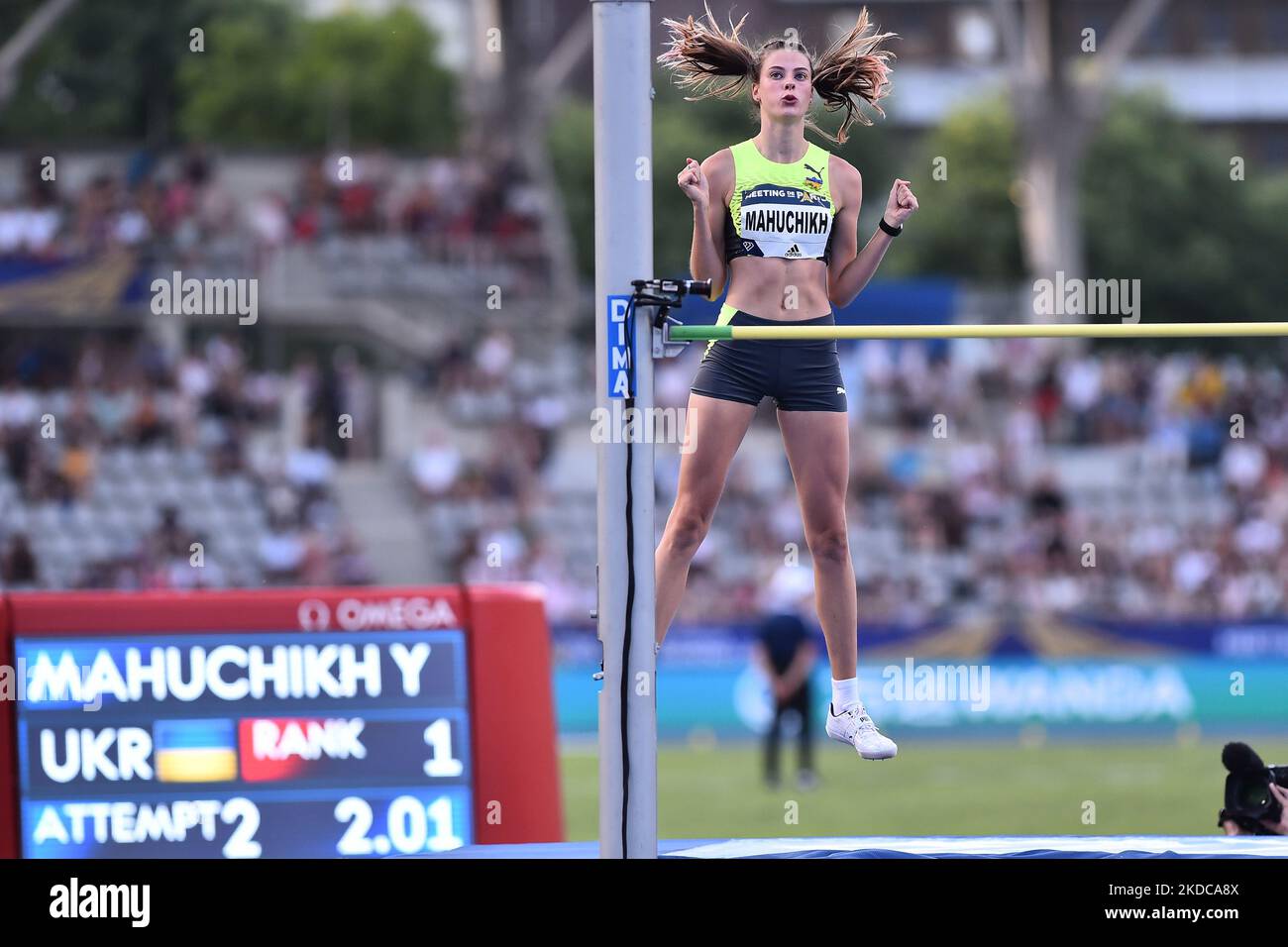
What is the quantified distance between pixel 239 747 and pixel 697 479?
1766 millimetres

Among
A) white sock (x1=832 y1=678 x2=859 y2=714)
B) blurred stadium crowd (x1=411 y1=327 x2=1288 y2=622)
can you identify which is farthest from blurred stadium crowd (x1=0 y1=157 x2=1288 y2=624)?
white sock (x1=832 y1=678 x2=859 y2=714)

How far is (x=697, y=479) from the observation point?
490 cm

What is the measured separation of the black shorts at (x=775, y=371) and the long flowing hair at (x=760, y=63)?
0.54 meters

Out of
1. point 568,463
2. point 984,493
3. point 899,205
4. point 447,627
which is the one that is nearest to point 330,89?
point 568,463

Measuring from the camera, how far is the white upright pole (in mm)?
4484

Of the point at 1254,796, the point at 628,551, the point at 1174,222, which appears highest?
the point at 1174,222

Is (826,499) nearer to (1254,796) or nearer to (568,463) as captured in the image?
(1254,796)

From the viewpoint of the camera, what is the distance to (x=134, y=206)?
58.1 ft

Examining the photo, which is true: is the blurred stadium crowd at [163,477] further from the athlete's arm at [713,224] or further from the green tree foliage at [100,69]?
the athlete's arm at [713,224]

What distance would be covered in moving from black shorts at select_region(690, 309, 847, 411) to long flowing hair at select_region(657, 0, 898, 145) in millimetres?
538

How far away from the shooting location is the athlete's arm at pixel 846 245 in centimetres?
488

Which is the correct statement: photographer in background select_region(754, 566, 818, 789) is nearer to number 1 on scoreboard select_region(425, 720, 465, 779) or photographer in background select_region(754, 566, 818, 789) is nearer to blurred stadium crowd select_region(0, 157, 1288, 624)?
blurred stadium crowd select_region(0, 157, 1288, 624)

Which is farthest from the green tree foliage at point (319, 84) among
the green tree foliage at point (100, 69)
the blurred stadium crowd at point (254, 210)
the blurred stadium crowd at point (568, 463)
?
the blurred stadium crowd at point (568, 463)
